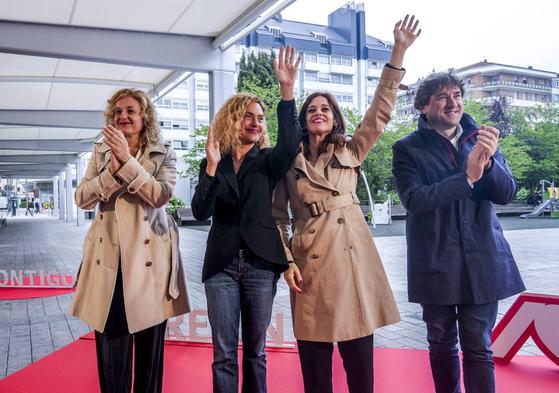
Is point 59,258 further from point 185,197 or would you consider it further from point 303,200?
point 303,200

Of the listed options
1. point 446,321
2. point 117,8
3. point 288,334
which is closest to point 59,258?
point 117,8

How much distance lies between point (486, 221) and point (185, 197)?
17.8m

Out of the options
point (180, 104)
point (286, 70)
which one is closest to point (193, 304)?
point (286, 70)

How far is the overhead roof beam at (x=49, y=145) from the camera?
56.8 ft

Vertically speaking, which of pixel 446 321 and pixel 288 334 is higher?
pixel 446 321

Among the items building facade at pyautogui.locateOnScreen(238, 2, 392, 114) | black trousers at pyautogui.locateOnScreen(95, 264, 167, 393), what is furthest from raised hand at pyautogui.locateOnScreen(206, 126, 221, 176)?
building facade at pyautogui.locateOnScreen(238, 2, 392, 114)

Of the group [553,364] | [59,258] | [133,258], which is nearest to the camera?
[133,258]

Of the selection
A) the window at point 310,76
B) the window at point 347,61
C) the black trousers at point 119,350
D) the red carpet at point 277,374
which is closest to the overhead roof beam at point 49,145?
the window at point 310,76

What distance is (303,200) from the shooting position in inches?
90.7

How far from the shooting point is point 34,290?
6.93m

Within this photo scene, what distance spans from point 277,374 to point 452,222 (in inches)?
65.3

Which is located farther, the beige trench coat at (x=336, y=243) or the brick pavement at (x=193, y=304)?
the brick pavement at (x=193, y=304)

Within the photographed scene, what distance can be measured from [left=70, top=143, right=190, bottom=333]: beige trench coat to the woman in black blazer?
0.28 metres

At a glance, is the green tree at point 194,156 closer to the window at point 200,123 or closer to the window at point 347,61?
the window at point 200,123
